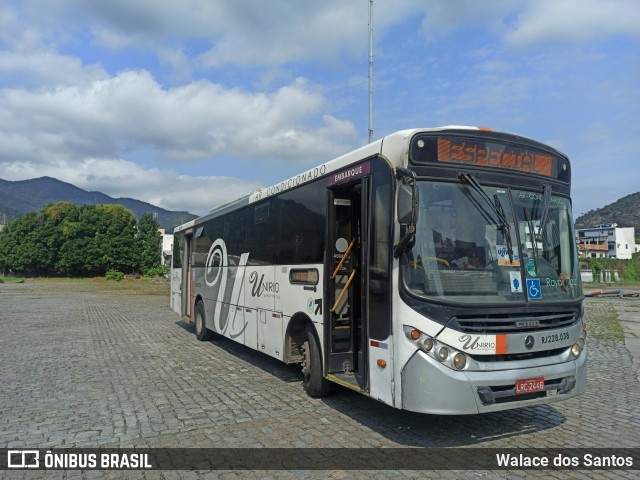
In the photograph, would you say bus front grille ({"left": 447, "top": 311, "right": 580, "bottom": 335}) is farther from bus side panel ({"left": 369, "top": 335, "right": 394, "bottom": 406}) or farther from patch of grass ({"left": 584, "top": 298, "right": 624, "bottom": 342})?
patch of grass ({"left": 584, "top": 298, "right": 624, "bottom": 342})

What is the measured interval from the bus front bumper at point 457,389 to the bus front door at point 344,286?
1710 millimetres

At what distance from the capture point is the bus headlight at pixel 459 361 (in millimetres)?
4977

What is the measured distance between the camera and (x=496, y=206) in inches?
216

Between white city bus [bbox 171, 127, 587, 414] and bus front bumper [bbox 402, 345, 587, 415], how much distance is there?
0.04 feet

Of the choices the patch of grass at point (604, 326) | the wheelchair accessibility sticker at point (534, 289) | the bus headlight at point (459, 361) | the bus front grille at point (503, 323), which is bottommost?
the patch of grass at point (604, 326)

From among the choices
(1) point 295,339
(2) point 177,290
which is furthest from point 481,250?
(2) point 177,290

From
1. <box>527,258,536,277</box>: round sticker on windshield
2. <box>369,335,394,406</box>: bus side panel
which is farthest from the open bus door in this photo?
<box>527,258,536,277</box>: round sticker on windshield

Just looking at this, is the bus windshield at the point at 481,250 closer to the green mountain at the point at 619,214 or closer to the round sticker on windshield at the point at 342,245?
the round sticker on windshield at the point at 342,245

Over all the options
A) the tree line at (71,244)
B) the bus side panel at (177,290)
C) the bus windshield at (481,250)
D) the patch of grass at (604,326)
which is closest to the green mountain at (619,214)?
the tree line at (71,244)

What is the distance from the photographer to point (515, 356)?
5.25 meters

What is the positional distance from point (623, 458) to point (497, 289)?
206cm

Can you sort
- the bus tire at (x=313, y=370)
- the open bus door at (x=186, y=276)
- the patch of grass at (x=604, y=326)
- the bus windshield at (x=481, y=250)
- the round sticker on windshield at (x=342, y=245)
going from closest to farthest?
the bus windshield at (x=481, y=250)
the round sticker on windshield at (x=342, y=245)
the bus tire at (x=313, y=370)
the patch of grass at (x=604, y=326)
the open bus door at (x=186, y=276)

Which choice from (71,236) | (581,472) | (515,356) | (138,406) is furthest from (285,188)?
(71,236)

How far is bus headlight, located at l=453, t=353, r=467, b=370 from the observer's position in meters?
4.98
